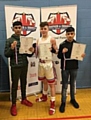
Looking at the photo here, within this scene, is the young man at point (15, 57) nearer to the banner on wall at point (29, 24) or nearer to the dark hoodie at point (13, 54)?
the dark hoodie at point (13, 54)

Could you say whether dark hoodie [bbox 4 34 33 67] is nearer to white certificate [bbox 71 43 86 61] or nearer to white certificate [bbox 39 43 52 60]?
white certificate [bbox 39 43 52 60]

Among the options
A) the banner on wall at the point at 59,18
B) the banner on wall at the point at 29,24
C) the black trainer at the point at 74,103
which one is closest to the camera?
the black trainer at the point at 74,103

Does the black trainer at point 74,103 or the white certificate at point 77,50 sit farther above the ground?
the white certificate at point 77,50

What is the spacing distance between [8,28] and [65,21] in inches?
36.1

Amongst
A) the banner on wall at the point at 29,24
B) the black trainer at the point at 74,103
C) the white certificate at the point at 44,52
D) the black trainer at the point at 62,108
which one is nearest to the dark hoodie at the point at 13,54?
the white certificate at the point at 44,52

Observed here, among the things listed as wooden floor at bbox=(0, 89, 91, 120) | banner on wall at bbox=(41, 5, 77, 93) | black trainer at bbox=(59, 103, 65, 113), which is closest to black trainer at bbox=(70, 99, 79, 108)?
wooden floor at bbox=(0, 89, 91, 120)

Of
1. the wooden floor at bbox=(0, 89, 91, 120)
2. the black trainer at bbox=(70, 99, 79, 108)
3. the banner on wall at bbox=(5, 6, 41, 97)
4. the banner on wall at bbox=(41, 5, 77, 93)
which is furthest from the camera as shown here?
the banner on wall at bbox=(41, 5, 77, 93)

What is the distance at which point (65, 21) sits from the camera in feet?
10.7

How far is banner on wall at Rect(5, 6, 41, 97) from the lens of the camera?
122 inches

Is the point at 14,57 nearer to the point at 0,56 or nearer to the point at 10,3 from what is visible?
the point at 0,56

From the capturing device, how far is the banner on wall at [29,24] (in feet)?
10.2

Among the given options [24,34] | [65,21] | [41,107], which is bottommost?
[41,107]

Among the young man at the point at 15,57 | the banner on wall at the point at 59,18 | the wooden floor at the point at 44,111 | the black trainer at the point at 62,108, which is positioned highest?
the banner on wall at the point at 59,18

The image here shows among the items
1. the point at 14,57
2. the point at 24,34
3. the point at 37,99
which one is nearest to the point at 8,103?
the point at 37,99
